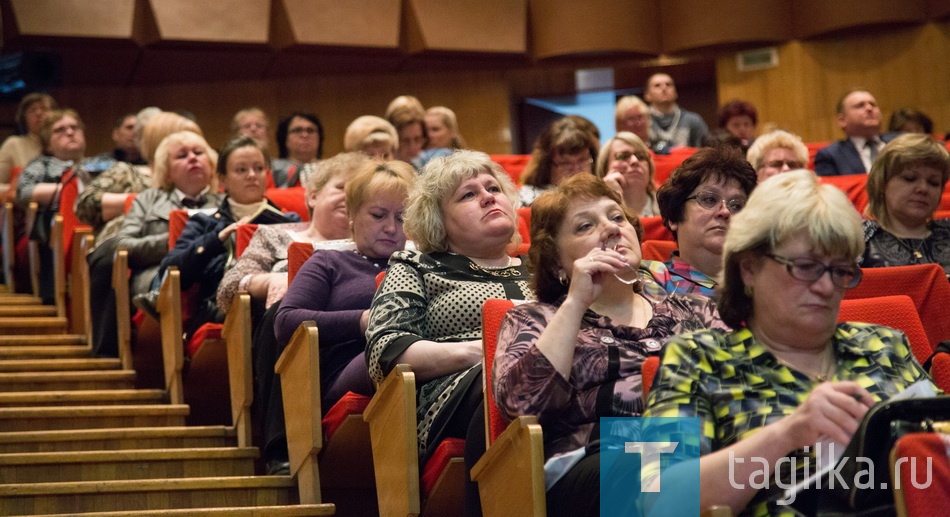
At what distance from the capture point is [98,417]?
8.66 feet

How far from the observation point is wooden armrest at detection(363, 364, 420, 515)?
5.57 ft

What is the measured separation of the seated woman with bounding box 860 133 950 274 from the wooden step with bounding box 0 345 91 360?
1975 millimetres

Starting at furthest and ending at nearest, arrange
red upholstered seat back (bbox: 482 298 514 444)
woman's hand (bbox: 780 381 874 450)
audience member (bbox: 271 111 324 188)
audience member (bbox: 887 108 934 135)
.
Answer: audience member (bbox: 887 108 934 135)
audience member (bbox: 271 111 324 188)
red upholstered seat back (bbox: 482 298 514 444)
woman's hand (bbox: 780 381 874 450)

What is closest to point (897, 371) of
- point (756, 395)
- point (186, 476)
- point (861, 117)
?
point (756, 395)

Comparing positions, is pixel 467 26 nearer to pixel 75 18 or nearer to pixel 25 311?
pixel 75 18

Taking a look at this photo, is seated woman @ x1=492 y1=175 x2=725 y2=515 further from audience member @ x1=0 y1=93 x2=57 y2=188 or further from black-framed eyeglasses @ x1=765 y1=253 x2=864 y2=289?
audience member @ x1=0 y1=93 x2=57 y2=188

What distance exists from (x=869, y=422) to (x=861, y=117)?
128 inches

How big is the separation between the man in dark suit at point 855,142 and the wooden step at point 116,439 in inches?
91.0

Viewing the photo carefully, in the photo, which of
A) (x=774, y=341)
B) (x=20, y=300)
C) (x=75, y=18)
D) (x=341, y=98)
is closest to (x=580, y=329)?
(x=774, y=341)

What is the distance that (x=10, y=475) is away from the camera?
2289mm

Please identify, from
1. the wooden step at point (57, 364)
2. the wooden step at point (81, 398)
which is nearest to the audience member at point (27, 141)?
the wooden step at point (57, 364)

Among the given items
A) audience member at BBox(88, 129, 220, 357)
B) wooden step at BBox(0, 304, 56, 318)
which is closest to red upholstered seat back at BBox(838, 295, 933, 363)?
audience member at BBox(88, 129, 220, 357)

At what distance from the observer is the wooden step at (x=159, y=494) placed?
7.02 ft

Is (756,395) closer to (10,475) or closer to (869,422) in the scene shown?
(869,422)
